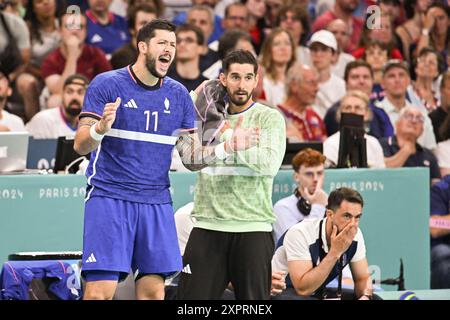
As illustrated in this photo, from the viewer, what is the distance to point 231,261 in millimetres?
7770

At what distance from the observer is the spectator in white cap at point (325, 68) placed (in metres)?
13.1

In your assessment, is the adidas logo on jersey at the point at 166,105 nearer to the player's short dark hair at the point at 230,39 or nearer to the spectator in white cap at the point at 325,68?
the player's short dark hair at the point at 230,39

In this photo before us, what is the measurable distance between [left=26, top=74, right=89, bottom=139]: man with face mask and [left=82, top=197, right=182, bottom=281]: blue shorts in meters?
4.00

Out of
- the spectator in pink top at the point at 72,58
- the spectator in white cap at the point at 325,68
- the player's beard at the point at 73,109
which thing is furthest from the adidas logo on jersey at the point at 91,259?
the spectator in white cap at the point at 325,68

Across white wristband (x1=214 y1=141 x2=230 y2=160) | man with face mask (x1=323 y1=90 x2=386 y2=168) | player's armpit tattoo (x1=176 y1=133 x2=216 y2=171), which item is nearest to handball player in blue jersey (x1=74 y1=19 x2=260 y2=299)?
player's armpit tattoo (x1=176 y1=133 x2=216 y2=171)

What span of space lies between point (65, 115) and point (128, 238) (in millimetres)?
4367

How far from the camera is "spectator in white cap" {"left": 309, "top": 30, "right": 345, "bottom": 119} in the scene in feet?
43.0

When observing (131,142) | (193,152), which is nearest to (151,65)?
(131,142)

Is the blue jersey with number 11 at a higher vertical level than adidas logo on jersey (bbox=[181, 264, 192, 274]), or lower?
higher

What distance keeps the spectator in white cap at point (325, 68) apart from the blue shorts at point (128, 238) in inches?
239

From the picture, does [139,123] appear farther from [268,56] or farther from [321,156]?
[268,56]

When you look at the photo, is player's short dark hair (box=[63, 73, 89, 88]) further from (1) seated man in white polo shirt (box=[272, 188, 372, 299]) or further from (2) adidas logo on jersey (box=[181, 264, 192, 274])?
(2) adidas logo on jersey (box=[181, 264, 192, 274])
